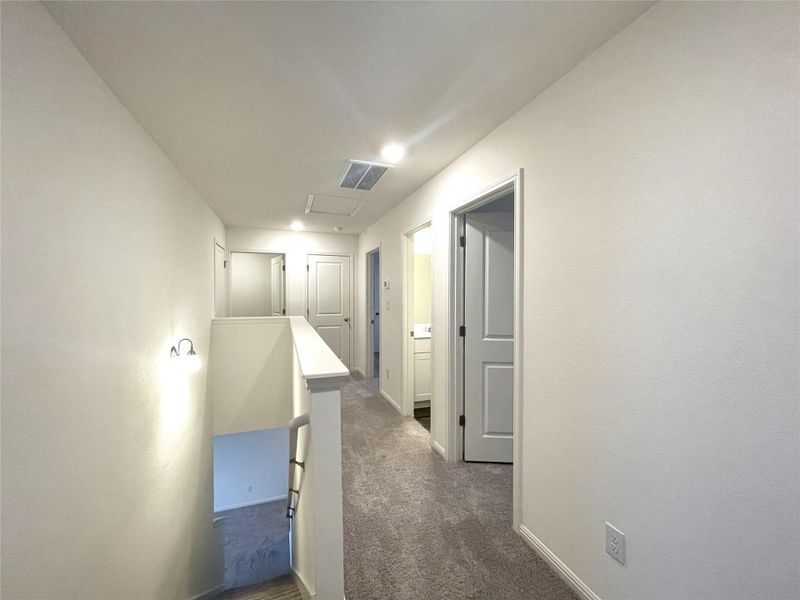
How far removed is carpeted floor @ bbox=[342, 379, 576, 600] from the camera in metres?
1.55

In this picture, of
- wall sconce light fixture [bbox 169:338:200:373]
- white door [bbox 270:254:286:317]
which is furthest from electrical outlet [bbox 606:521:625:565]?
white door [bbox 270:254:286:317]

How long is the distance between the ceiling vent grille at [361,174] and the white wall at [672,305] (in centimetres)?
128

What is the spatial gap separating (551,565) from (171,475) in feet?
8.26

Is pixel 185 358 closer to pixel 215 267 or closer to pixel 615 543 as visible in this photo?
pixel 215 267

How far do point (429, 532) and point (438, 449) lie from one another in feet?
3.04

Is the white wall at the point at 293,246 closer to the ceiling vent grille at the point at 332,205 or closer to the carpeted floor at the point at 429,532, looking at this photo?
the ceiling vent grille at the point at 332,205

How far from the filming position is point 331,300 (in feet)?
18.9

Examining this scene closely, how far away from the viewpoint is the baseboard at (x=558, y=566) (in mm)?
1449

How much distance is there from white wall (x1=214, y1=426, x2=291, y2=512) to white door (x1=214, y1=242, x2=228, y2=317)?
6.99 feet

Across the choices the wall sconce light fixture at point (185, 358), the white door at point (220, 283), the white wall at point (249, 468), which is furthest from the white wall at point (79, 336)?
the white wall at point (249, 468)

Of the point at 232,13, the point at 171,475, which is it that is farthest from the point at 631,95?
the point at 171,475

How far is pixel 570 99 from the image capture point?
1503mm

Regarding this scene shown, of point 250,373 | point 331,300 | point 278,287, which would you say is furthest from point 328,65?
point 278,287

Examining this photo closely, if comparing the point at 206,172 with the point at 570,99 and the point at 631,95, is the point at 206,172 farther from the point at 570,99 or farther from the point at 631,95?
the point at 631,95
